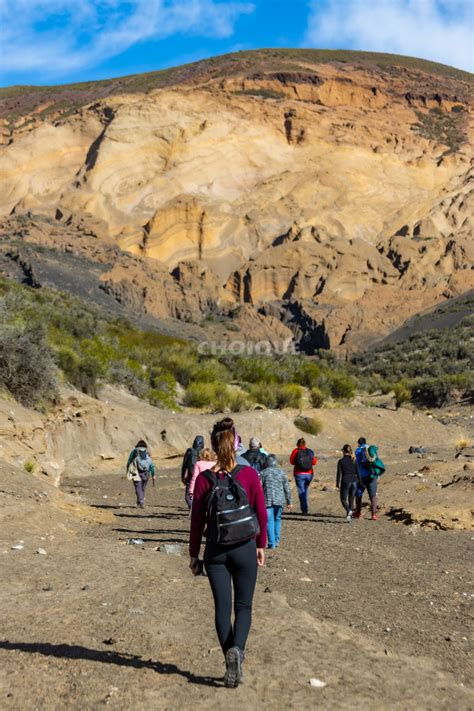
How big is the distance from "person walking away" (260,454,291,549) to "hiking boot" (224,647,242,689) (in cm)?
481

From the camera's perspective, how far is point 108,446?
20906mm

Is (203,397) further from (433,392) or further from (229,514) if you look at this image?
(229,514)

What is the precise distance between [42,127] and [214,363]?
64.9 meters

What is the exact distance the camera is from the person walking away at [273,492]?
9.52m

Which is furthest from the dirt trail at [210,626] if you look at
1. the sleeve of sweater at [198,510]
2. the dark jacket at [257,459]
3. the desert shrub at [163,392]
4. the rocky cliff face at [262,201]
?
the rocky cliff face at [262,201]

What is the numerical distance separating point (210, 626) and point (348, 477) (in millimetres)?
7005

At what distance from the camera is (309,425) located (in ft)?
87.8

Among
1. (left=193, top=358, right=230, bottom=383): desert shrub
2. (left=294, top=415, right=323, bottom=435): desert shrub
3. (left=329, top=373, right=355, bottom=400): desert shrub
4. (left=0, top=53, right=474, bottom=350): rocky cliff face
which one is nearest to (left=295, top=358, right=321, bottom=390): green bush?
(left=329, top=373, right=355, bottom=400): desert shrub

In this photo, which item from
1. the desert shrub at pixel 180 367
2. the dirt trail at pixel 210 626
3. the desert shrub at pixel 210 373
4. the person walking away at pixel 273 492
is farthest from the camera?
the desert shrub at pixel 180 367

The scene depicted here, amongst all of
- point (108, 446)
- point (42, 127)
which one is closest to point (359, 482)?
point (108, 446)

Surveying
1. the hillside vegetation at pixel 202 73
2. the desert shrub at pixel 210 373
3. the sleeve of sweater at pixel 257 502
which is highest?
the hillside vegetation at pixel 202 73

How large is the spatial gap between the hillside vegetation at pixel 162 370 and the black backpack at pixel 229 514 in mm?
15070

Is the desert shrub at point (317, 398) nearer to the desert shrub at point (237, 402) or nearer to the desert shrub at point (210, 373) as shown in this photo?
the desert shrub at point (237, 402)

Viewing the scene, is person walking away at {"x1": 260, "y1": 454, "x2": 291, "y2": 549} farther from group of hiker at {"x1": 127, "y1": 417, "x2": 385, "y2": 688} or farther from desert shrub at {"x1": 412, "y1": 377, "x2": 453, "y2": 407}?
desert shrub at {"x1": 412, "y1": 377, "x2": 453, "y2": 407}
